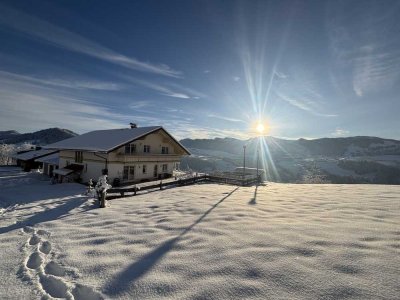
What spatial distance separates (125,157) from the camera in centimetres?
2616

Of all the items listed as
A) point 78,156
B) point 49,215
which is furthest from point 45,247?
point 78,156

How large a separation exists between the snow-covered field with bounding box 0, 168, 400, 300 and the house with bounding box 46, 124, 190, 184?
14.1 m

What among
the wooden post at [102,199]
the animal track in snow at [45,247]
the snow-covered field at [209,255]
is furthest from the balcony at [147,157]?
the animal track in snow at [45,247]

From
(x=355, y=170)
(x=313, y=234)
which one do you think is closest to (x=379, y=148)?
(x=355, y=170)

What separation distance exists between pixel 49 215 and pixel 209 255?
1039 cm

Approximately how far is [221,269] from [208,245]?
156cm

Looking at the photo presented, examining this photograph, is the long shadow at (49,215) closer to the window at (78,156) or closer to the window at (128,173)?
the window at (128,173)

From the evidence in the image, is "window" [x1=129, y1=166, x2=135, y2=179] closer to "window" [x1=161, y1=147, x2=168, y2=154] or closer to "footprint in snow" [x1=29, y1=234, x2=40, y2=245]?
"window" [x1=161, y1=147, x2=168, y2=154]

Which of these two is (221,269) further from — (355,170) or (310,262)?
(355,170)

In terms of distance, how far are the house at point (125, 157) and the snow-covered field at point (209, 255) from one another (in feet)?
46.3

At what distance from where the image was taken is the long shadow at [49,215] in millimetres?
10617

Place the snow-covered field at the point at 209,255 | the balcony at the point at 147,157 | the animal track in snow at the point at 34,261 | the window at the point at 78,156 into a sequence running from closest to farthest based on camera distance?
the snow-covered field at the point at 209,255 < the animal track in snow at the point at 34,261 < the balcony at the point at 147,157 < the window at the point at 78,156

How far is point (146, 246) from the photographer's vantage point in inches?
297

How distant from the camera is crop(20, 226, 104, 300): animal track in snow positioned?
202 inches
